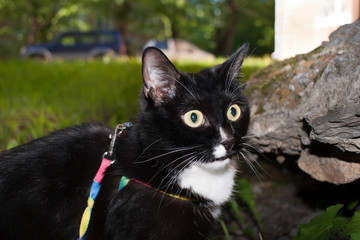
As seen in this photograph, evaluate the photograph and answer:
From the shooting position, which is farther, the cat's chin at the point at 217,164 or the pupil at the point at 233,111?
the pupil at the point at 233,111

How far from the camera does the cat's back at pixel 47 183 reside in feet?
5.48

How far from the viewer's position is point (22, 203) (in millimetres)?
1679

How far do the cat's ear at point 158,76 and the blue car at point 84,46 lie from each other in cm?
1567

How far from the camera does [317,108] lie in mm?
1896

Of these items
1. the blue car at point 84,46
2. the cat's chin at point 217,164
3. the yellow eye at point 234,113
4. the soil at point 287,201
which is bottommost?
the soil at point 287,201

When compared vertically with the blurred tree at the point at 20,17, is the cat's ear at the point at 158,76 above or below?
below

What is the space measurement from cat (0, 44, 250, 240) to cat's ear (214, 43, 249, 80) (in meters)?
0.02

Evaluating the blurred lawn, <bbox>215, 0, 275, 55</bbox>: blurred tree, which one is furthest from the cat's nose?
<bbox>215, 0, 275, 55</bbox>: blurred tree

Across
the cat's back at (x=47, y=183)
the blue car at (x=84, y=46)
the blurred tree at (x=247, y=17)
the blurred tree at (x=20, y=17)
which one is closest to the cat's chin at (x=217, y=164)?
the cat's back at (x=47, y=183)

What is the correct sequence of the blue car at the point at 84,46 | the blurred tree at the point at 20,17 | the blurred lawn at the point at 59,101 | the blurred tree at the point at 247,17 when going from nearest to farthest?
the blurred lawn at the point at 59,101 → the blurred tree at the point at 20,17 → the blue car at the point at 84,46 → the blurred tree at the point at 247,17

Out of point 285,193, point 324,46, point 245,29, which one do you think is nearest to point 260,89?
point 324,46

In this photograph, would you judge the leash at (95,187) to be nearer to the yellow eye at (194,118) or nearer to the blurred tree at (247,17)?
the yellow eye at (194,118)

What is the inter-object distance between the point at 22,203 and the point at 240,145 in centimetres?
121

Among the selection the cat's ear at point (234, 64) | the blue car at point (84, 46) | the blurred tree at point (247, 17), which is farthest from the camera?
the blurred tree at point (247, 17)
